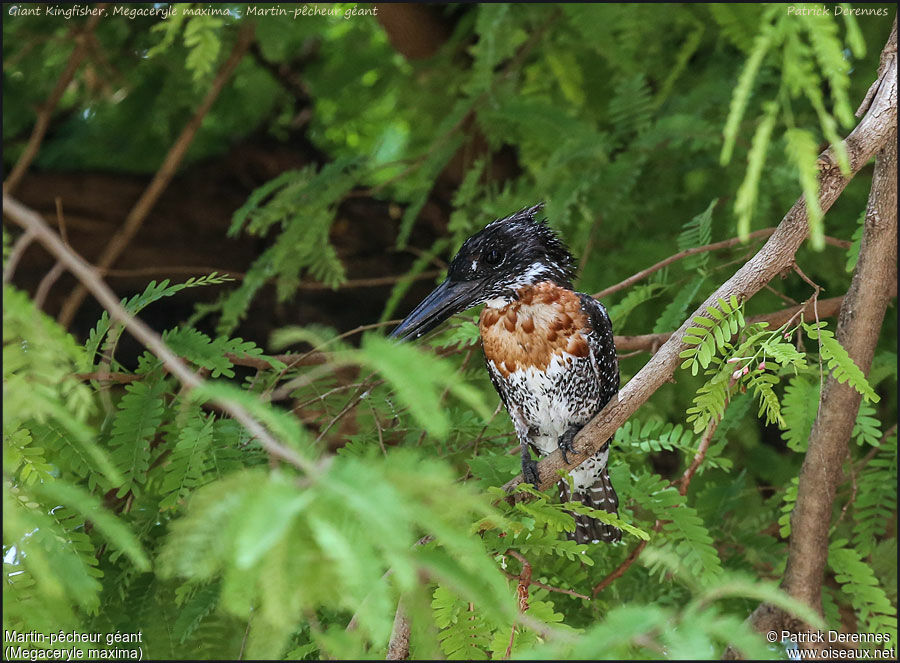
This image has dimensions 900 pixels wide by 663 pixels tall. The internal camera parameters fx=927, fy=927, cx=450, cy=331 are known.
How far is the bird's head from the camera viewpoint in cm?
262

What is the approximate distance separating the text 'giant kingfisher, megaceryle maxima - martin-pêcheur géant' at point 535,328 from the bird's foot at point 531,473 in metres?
0.01

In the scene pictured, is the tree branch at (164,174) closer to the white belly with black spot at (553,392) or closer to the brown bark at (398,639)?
the white belly with black spot at (553,392)

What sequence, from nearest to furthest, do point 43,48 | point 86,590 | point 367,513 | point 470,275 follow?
1. point 367,513
2. point 86,590
3. point 470,275
4. point 43,48

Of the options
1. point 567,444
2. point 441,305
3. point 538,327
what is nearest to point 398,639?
point 567,444

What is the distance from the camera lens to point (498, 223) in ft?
8.77

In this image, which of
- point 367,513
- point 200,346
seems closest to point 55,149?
point 200,346

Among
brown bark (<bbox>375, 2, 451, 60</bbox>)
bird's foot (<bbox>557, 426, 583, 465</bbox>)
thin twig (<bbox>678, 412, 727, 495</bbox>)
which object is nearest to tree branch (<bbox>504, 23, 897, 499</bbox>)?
bird's foot (<bbox>557, 426, 583, 465</bbox>)

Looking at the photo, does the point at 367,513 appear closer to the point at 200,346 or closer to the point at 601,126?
the point at 200,346

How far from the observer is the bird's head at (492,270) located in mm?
2625

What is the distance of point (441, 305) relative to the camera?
103 inches

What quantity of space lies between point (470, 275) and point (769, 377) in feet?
3.16

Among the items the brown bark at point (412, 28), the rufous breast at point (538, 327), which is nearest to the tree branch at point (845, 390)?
the rufous breast at point (538, 327)

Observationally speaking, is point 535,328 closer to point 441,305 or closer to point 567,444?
point 441,305

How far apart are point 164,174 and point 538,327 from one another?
2.08 metres
